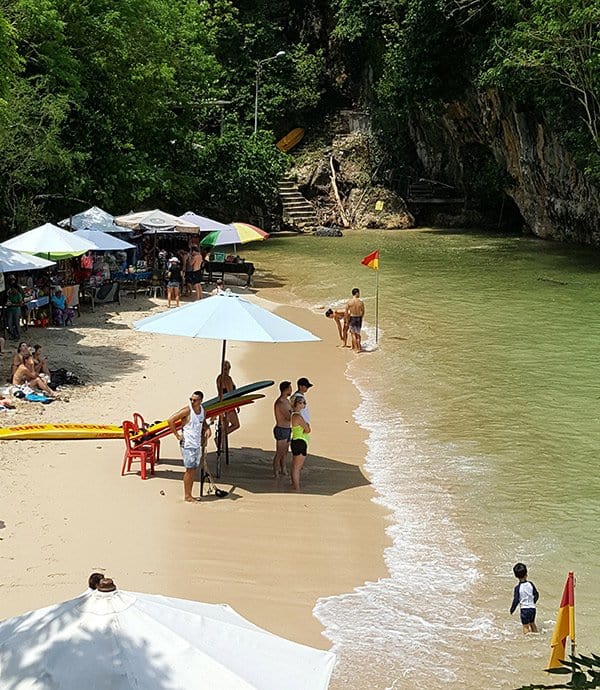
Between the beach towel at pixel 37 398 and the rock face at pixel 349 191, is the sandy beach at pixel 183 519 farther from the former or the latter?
the rock face at pixel 349 191

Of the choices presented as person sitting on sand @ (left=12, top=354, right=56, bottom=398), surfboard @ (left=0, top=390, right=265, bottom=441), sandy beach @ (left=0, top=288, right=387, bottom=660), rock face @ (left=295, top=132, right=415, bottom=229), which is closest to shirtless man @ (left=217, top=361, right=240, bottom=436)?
surfboard @ (left=0, top=390, right=265, bottom=441)

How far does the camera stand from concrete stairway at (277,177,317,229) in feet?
151

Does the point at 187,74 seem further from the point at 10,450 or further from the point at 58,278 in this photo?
the point at 10,450

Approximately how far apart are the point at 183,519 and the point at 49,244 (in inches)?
403

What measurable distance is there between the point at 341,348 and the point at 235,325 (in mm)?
9228

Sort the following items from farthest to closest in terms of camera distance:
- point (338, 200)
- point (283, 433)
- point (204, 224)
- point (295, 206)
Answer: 1. point (338, 200)
2. point (295, 206)
3. point (204, 224)
4. point (283, 433)

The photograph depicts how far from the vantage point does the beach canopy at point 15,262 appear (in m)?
16.2

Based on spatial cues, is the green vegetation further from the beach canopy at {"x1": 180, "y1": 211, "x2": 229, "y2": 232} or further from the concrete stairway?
the beach canopy at {"x1": 180, "y1": 211, "x2": 229, "y2": 232}

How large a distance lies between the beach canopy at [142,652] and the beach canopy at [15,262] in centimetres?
1186

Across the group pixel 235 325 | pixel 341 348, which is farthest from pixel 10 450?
pixel 341 348

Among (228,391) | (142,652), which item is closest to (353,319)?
(228,391)

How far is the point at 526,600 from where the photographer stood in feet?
26.3

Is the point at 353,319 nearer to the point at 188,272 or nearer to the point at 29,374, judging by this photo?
the point at 188,272

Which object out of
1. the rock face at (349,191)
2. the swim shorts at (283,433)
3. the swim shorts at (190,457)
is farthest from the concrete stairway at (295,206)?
the swim shorts at (190,457)
